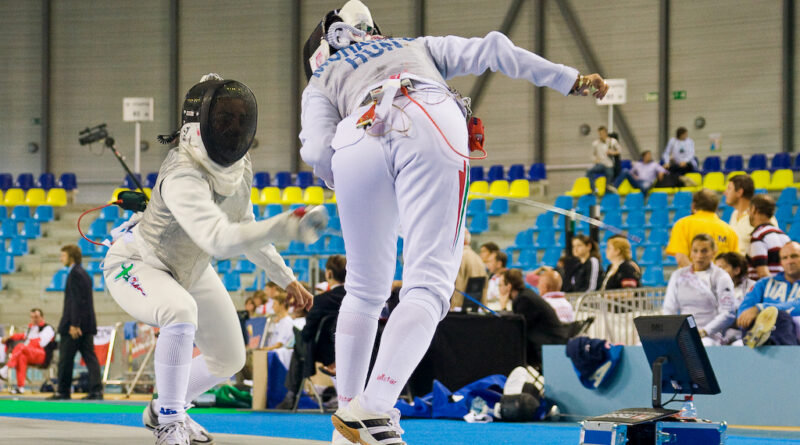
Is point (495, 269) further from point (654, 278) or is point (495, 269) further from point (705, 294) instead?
point (654, 278)

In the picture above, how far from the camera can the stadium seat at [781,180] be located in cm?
1509

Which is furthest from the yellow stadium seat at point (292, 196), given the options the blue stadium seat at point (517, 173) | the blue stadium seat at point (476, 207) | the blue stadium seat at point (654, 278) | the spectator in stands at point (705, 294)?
the spectator in stands at point (705, 294)

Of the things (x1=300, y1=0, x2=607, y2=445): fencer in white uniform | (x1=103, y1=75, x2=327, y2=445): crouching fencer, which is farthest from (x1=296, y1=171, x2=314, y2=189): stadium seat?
(x1=300, y1=0, x2=607, y2=445): fencer in white uniform

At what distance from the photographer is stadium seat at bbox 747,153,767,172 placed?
658 inches

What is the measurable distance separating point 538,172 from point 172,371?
49.5 feet

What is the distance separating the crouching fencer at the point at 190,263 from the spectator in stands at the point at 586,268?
6325mm

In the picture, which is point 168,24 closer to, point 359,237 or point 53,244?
point 53,244

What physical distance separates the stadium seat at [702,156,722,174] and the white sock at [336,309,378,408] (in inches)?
583

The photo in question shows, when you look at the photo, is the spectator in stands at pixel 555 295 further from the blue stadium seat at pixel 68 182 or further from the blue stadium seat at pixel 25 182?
the blue stadium seat at pixel 25 182

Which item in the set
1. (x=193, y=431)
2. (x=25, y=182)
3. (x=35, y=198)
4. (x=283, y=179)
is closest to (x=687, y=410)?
(x=193, y=431)

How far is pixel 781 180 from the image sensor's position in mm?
15234

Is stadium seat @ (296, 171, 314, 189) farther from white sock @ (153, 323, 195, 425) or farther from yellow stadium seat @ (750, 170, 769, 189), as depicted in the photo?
white sock @ (153, 323, 195, 425)

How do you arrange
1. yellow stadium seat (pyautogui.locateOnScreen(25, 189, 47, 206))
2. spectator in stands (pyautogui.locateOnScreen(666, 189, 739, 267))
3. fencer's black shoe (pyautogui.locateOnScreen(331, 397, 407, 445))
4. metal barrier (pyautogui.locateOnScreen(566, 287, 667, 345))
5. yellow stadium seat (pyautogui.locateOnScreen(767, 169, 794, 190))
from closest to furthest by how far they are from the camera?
fencer's black shoe (pyautogui.locateOnScreen(331, 397, 407, 445)) < spectator in stands (pyautogui.locateOnScreen(666, 189, 739, 267)) < metal barrier (pyautogui.locateOnScreen(566, 287, 667, 345)) < yellow stadium seat (pyautogui.locateOnScreen(767, 169, 794, 190)) < yellow stadium seat (pyautogui.locateOnScreen(25, 189, 47, 206))

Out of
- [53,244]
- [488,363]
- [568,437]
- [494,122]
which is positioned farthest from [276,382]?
[494,122]
